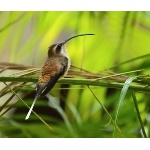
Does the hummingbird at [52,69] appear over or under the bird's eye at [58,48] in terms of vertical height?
under

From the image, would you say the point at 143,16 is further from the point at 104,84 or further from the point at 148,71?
the point at 104,84

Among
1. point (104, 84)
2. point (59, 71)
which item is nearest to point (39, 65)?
point (59, 71)

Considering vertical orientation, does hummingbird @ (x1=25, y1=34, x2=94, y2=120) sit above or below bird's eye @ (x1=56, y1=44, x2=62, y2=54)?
below

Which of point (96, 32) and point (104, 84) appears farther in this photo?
point (96, 32)
